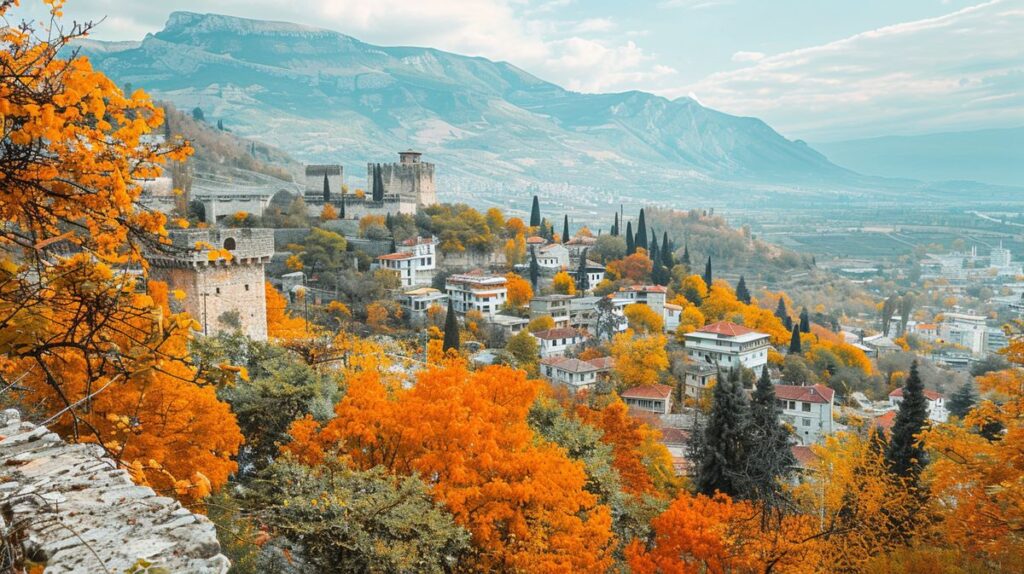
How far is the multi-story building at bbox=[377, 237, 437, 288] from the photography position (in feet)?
164

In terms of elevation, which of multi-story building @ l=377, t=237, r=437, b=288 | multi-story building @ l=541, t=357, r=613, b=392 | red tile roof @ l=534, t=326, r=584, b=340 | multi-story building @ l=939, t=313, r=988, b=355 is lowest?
multi-story building @ l=939, t=313, r=988, b=355

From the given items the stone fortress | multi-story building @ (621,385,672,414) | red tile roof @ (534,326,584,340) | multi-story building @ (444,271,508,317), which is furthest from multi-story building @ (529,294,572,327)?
the stone fortress

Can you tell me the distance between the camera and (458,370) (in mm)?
13516

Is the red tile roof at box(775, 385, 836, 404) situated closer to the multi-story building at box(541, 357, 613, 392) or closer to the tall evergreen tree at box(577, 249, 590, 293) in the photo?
the multi-story building at box(541, 357, 613, 392)

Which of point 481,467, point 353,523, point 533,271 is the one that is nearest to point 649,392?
point 533,271

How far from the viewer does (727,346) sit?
4406 centimetres

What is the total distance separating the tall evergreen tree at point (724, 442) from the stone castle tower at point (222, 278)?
1344 centimetres

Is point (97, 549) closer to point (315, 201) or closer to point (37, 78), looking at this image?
point (37, 78)

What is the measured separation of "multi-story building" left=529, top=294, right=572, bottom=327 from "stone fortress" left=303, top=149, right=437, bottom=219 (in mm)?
15211

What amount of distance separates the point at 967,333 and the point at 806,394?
7153 centimetres

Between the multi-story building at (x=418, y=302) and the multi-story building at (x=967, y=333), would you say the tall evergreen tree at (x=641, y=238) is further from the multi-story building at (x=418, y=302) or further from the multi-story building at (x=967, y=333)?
the multi-story building at (x=967, y=333)

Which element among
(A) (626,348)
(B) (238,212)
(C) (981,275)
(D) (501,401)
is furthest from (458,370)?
(C) (981,275)

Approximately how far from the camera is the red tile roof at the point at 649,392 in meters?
37.6

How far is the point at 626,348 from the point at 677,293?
18149mm
